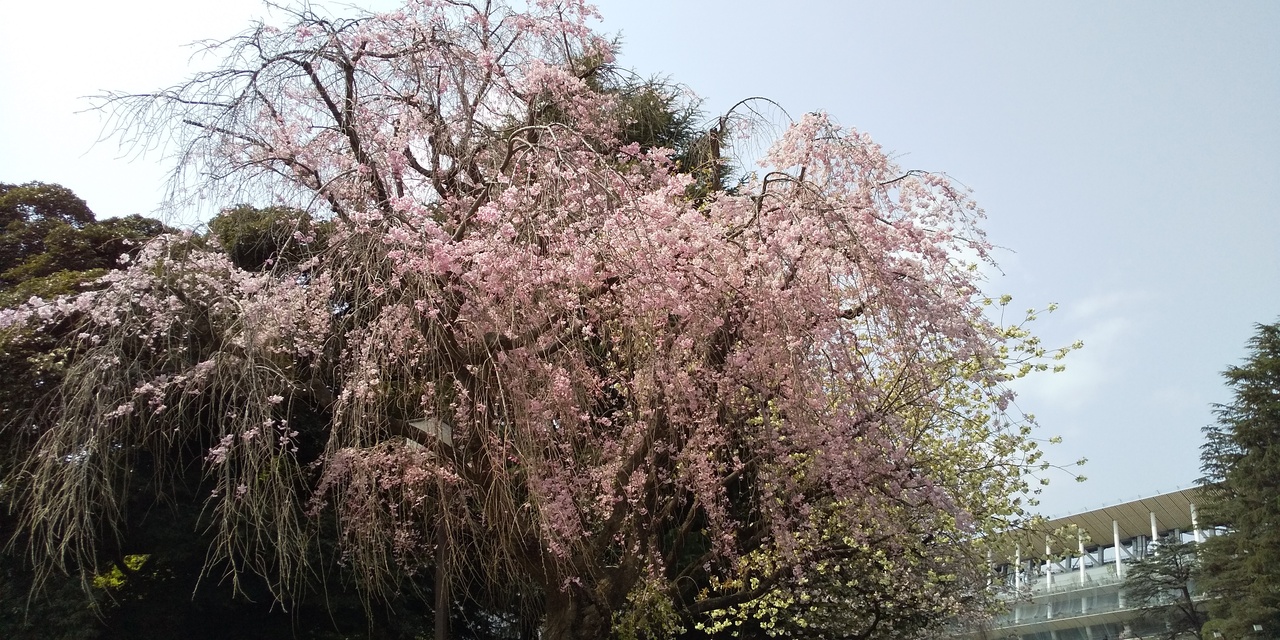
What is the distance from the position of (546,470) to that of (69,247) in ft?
19.7

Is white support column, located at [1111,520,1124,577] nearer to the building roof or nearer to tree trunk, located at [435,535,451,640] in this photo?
the building roof

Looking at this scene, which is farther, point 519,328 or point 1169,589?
point 1169,589

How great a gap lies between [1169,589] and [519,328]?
23.5m

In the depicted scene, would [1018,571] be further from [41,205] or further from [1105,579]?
[1105,579]

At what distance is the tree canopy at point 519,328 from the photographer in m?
4.67

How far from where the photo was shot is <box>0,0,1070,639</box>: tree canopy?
467 centimetres

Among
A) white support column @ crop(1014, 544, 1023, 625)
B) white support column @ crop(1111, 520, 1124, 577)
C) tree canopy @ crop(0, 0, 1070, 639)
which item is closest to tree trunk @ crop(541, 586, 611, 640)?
tree canopy @ crop(0, 0, 1070, 639)

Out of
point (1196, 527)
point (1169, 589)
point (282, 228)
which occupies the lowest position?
point (1169, 589)

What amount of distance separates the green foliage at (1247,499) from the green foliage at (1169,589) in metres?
1.73

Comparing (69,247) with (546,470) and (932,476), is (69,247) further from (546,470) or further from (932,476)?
(932,476)

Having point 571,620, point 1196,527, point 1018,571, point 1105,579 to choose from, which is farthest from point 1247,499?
point 571,620

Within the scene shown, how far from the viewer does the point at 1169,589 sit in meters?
22.7

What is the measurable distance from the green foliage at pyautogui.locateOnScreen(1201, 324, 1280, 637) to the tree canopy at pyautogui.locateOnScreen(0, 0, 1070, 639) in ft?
50.8

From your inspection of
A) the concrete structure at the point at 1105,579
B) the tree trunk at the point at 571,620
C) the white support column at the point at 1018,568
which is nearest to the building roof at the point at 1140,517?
the concrete structure at the point at 1105,579
